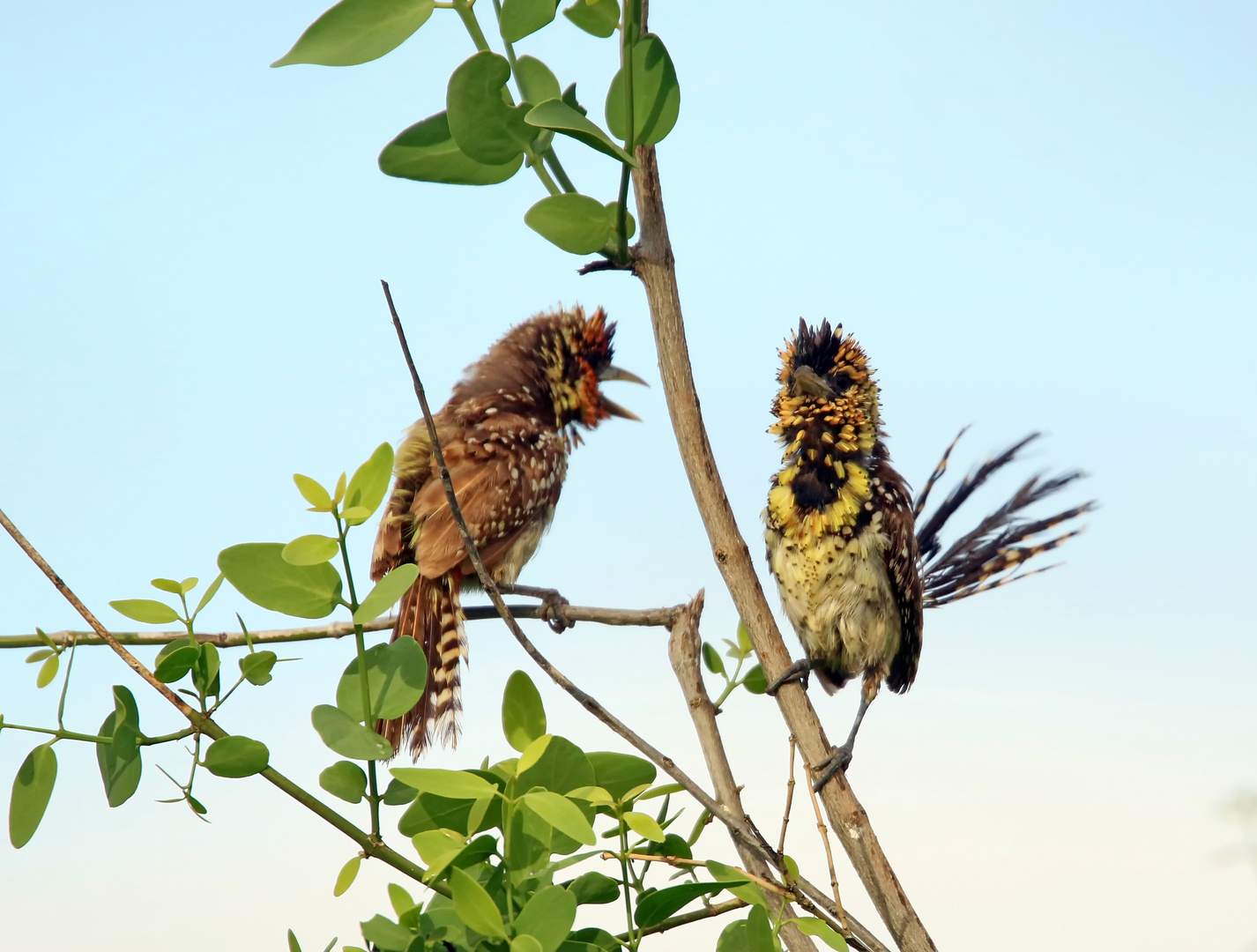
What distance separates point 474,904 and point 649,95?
68 centimetres

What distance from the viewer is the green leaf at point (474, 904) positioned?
2.27 feet

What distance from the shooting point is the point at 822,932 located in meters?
0.83

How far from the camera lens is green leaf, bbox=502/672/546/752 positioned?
31.0 inches

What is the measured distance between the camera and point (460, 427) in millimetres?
2188

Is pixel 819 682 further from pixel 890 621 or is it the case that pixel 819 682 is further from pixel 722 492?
pixel 722 492

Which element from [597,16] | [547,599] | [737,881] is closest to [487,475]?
[547,599]

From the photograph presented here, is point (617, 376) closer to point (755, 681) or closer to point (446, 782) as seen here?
point (755, 681)

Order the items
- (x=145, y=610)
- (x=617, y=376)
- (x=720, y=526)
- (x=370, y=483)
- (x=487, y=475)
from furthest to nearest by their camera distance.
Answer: (x=617, y=376) → (x=487, y=475) → (x=720, y=526) → (x=145, y=610) → (x=370, y=483)

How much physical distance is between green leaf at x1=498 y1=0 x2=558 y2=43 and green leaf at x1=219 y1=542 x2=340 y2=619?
1.61ft

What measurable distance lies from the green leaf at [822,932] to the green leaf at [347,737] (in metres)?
0.36

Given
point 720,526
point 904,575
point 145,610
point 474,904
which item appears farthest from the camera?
point 904,575

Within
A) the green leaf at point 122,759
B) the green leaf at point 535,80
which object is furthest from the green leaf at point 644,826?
the green leaf at point 535,80

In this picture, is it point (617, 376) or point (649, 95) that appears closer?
point (649, 95)

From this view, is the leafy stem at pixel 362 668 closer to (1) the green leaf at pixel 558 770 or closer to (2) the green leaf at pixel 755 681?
(1) the green leaf at pixel 558 770
